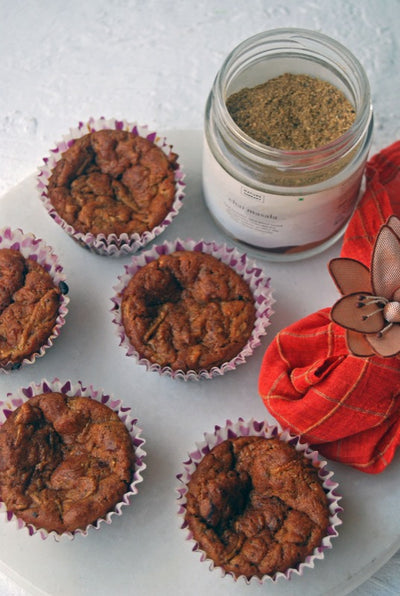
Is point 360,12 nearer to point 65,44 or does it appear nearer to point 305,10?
point 305,10

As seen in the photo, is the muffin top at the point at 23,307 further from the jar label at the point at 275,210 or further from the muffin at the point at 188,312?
the jar label at the point at 275,210

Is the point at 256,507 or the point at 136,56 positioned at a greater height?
the point at 136,56

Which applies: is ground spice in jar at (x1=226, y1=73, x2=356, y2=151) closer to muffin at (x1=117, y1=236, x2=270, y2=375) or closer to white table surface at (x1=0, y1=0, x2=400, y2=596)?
muffin at (x1=117, y1=236, x2=270, y2=375)

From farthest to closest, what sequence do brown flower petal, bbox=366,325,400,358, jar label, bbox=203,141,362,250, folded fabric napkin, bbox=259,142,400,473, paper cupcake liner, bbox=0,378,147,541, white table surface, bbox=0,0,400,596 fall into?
white table surface, bbox=0,0,400,596 < jar label, bbox=203,141,362,250 < paper cupcake liner, bbox=0,378,147,541 < folded fabric napkin, bbox=259,142,400,473 < brown flower petal, bbox=366,325,400,358

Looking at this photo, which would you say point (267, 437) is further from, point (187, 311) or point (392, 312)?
point (392, 312)

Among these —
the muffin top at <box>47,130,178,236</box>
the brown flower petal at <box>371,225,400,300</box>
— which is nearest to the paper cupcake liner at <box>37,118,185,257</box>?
the muffin top at <box>47,130,178,236</box>

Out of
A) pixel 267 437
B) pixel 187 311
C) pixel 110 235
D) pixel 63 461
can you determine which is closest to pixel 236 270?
pixel 187 311
